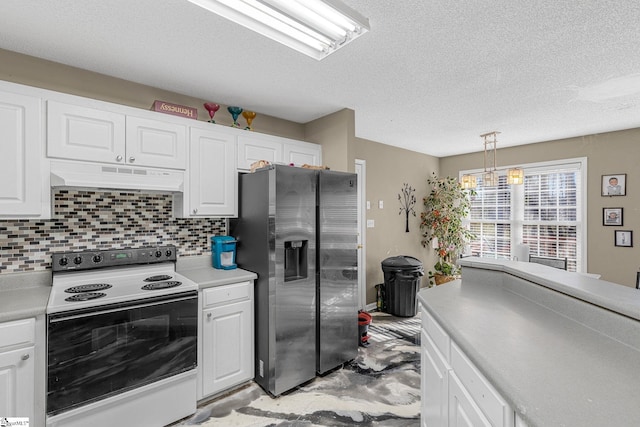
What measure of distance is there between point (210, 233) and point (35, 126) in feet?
4.75

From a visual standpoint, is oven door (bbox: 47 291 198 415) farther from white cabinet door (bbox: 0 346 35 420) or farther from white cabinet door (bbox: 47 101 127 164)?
white cabinet door (bbox: 47 101 127 164)

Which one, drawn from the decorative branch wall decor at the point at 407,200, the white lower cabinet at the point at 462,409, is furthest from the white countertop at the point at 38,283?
the decorative branch wall decor at the point at 407,200

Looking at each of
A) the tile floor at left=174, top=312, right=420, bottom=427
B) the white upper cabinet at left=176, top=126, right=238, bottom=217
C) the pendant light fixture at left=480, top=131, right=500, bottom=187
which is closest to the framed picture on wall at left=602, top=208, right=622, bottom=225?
the pendant light fixture at left=480, top=131, right=500, bottom=187

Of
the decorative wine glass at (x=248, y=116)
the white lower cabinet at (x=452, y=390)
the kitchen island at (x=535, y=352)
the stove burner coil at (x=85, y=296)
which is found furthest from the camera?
the decorative wine glass at (x=248, y=116)

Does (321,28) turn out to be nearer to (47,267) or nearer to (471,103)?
(471,103)

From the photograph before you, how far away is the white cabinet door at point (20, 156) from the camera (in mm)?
1783

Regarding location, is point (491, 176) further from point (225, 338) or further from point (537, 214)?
point (225, 338)

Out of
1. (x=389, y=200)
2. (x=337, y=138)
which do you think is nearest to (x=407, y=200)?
(x=389, y=200)

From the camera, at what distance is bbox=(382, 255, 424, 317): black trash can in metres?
4.05

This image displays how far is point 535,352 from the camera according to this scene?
1.09 meters

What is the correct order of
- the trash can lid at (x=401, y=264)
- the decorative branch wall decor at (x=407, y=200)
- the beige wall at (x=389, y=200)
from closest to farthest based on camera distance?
the trash can lid at (x=401, y=264) → the beige wall at (x=389, y=200) → the decorative branch wall decor at (x=407, y=200)

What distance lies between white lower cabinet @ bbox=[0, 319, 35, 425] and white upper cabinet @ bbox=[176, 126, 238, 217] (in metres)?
1.17

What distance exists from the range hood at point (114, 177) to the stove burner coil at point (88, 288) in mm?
684

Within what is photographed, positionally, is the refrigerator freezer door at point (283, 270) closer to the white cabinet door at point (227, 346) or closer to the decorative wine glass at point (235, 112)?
the white cabinet door at point (227, 346)
